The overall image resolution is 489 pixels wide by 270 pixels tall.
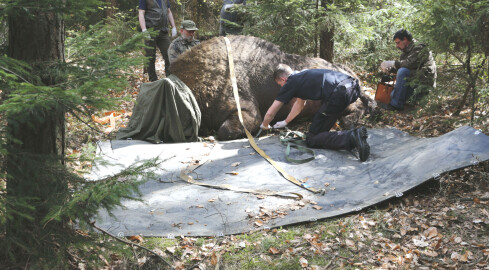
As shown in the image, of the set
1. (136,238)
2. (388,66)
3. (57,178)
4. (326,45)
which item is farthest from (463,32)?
(57,178)

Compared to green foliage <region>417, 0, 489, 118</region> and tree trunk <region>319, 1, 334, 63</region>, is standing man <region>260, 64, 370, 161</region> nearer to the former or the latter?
green foliage <region>417, 0, 489, 118</region>

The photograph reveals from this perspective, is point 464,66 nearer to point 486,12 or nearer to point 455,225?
point 486,12

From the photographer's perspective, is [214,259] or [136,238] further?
[136,238]

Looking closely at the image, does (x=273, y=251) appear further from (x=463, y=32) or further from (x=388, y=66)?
(x=388, y=66)

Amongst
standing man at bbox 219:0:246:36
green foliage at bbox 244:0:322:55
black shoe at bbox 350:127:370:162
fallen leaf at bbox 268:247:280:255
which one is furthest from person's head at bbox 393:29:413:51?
fallen leaf at bbox 268:247:280:255

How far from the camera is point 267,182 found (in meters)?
5.06

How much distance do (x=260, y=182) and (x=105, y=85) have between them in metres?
2.95

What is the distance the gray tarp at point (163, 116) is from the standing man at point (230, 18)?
9.55 feet

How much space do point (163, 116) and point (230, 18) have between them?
3712 mm

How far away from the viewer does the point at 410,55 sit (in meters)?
7.69


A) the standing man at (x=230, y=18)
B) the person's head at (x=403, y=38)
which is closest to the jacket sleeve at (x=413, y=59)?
the person's head at (x=403, y=38)

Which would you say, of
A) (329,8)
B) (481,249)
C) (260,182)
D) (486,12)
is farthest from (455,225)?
(329,8)

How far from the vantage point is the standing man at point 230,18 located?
357 inches

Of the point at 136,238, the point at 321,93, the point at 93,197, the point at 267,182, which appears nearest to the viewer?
the point at 93,197
